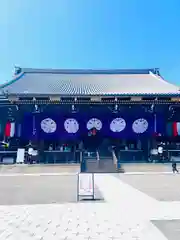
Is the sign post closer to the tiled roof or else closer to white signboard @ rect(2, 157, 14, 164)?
the tiled roof

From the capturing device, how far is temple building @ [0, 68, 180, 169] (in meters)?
A: 21.0

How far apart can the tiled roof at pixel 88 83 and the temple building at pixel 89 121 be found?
0.18 meters

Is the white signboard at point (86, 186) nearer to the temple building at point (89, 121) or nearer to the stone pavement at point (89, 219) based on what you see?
the stone pavement at point (89, 219)

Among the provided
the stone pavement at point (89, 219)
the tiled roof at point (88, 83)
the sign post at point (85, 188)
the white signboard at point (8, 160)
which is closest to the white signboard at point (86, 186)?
the sign post at point (85, 188)

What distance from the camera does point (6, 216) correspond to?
5.31 m

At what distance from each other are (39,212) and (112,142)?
1702cm

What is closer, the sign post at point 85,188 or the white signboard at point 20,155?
the sign post at point 85,188

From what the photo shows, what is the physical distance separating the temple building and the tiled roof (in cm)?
18

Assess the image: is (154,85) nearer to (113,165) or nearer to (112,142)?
(112,142)

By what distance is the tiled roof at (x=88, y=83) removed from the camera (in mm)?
21828

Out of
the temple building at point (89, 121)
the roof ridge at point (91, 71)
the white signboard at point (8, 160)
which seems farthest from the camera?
the roof ridge at point (91, 71)

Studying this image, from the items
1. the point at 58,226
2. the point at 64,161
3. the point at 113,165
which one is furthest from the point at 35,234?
the point at 64,161

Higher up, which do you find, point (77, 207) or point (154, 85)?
point (154, 85)

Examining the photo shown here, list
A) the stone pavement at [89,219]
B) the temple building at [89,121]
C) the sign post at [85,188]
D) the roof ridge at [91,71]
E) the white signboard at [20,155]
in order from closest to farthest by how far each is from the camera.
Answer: the stone pavement at [89,219], the sign post at [85,188], the white signboard at [20,155], the temple building at [89,121], the roof ridge at [91,71]
